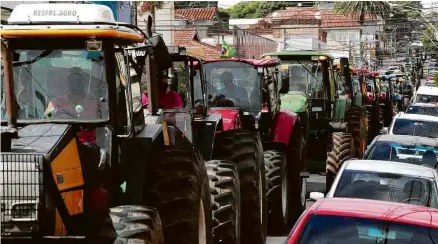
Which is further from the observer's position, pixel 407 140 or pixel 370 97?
pixel 370 97

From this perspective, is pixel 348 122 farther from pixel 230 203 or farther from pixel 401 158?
pixel 230 203

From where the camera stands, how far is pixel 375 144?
14.2m

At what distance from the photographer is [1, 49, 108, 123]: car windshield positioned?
6812 millimetres

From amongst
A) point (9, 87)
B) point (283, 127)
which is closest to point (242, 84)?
point (283, 127)

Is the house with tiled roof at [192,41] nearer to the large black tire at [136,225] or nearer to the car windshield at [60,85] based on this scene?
the car windshield at [60,85]

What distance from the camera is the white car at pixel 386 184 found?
10.1 m

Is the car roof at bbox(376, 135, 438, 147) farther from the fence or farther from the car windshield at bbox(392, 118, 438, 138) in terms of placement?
the fence

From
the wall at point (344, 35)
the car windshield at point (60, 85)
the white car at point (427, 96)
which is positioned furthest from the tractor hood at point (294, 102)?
the wall at point (344, 35)

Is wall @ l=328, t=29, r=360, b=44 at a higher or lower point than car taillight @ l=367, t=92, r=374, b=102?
lower

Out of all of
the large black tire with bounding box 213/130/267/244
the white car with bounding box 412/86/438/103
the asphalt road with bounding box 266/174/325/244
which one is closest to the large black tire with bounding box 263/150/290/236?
the large black tire with bounding box 213/130/267/244

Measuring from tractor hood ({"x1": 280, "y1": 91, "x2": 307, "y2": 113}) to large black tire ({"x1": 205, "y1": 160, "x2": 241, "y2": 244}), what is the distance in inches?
314

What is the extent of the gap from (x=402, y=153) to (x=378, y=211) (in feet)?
22.9

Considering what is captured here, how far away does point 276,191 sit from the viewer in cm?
1309

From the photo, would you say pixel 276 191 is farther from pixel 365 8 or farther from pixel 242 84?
pixel 365 8
